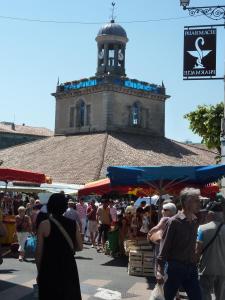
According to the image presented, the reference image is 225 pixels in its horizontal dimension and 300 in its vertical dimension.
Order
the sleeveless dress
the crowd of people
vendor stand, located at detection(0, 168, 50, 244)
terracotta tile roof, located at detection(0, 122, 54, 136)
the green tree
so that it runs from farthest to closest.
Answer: terracotta tile roof, located at detection(0, 122, 54, 136)
the green tree
vendor stand, located at detection(0, 168, 50, 244)
the crowd of people
the sleeveless dress

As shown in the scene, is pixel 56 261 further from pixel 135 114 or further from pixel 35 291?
pixel 135 114

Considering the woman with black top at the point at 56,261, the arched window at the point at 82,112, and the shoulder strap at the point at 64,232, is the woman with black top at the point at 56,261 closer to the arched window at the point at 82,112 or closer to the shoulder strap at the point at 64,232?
the shoulder strap at the point at 64,232

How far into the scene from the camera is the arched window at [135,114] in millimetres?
53591

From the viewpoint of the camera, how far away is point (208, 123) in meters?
27.8

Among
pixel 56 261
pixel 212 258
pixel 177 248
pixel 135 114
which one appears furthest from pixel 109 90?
pixel 56 261

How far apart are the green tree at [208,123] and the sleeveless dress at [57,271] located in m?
22.6

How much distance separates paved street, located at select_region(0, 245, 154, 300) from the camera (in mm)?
8883

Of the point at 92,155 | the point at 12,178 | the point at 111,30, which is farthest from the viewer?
the point at 111,30

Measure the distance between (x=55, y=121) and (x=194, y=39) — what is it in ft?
147


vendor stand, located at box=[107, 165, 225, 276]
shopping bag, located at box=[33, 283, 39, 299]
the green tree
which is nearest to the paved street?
shopping bag, located at box=[33, 283, 39, 299]

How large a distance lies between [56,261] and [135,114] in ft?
161

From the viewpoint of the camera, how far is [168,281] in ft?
19.2

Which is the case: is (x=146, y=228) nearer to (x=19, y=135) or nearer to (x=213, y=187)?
(x=213, y=187)

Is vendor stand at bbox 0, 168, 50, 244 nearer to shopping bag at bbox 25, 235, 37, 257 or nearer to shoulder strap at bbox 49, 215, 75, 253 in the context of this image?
shopping bag at bbox 25, 235, 37, 257
